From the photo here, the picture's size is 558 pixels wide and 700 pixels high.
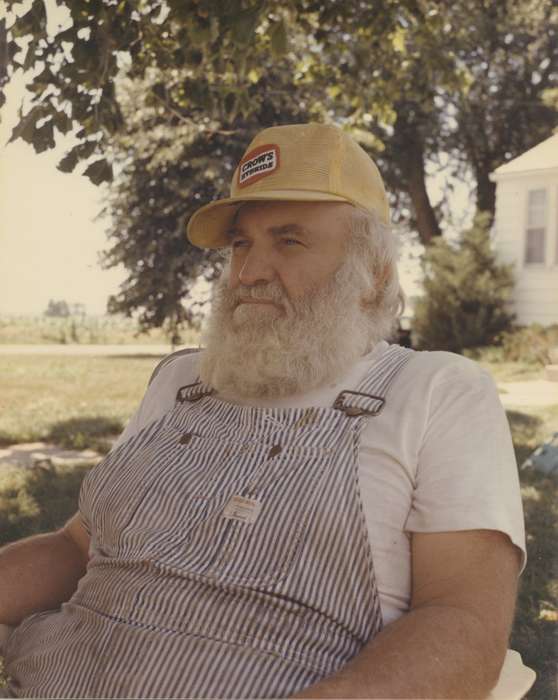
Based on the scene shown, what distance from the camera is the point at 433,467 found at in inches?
60.4

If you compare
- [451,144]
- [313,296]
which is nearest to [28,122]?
[313,296]

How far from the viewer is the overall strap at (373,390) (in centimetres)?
167

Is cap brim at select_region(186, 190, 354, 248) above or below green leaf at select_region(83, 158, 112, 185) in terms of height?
below

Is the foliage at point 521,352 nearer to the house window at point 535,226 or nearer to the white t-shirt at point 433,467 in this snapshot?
the house window at point 535,226

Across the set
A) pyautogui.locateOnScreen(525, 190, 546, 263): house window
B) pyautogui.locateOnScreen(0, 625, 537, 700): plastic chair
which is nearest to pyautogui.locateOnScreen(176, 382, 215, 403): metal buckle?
pyautogui.locateOnScreen(0, 625, 537, 700): plastic chair

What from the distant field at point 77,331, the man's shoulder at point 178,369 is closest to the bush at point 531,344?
the distant field at point 77,331

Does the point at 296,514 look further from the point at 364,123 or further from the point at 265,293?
the point at 364,123

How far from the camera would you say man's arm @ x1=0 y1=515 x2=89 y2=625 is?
1.80 metres

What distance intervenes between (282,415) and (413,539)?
370 millimetres

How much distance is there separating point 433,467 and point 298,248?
0.65 metres

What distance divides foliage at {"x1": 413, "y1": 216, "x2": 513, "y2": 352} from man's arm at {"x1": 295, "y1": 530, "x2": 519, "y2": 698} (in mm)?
10999

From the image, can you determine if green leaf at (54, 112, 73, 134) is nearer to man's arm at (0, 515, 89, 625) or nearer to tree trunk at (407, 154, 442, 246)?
man's arm at (0, 515, 89, 625)

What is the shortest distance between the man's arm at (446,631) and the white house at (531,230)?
10858 mm

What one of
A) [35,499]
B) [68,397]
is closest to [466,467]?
[35,499]
